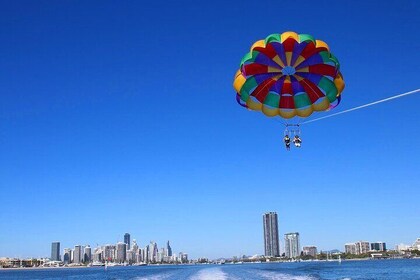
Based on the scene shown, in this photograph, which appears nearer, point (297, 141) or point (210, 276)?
point (297, 141)

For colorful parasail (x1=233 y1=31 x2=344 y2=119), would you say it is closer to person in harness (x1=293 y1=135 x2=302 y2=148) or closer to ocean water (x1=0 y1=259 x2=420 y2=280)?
person in harness (x1=293 y1=135 x2=302 y2=148)

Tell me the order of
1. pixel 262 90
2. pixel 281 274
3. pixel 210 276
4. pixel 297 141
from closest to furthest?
pixel 297 141 < pixel 262 90 < pixel 281 274 < pixel 210 276

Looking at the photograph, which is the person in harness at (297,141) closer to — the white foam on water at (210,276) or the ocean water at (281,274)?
the ocean water at (281,274)

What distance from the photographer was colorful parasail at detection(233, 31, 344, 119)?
784 inches

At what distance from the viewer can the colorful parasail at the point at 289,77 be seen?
65.4ft

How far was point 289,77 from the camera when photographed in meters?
22.1

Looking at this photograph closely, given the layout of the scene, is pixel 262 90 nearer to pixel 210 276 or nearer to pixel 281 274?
pixel 210 276

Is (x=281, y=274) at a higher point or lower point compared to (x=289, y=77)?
lower

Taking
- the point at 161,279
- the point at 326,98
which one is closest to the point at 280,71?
the point at 326,98

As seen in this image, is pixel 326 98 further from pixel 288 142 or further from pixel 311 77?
pixel 288 142

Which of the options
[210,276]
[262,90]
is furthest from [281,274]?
[262,90]

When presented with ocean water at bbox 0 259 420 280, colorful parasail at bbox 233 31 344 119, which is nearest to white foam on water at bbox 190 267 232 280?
ocean water at bbox 0 259 420 280

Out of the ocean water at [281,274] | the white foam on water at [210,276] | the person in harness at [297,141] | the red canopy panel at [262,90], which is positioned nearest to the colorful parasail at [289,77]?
the red canopy panel at [262,90]

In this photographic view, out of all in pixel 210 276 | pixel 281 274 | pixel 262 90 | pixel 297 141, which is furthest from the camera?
pixel 210 276
